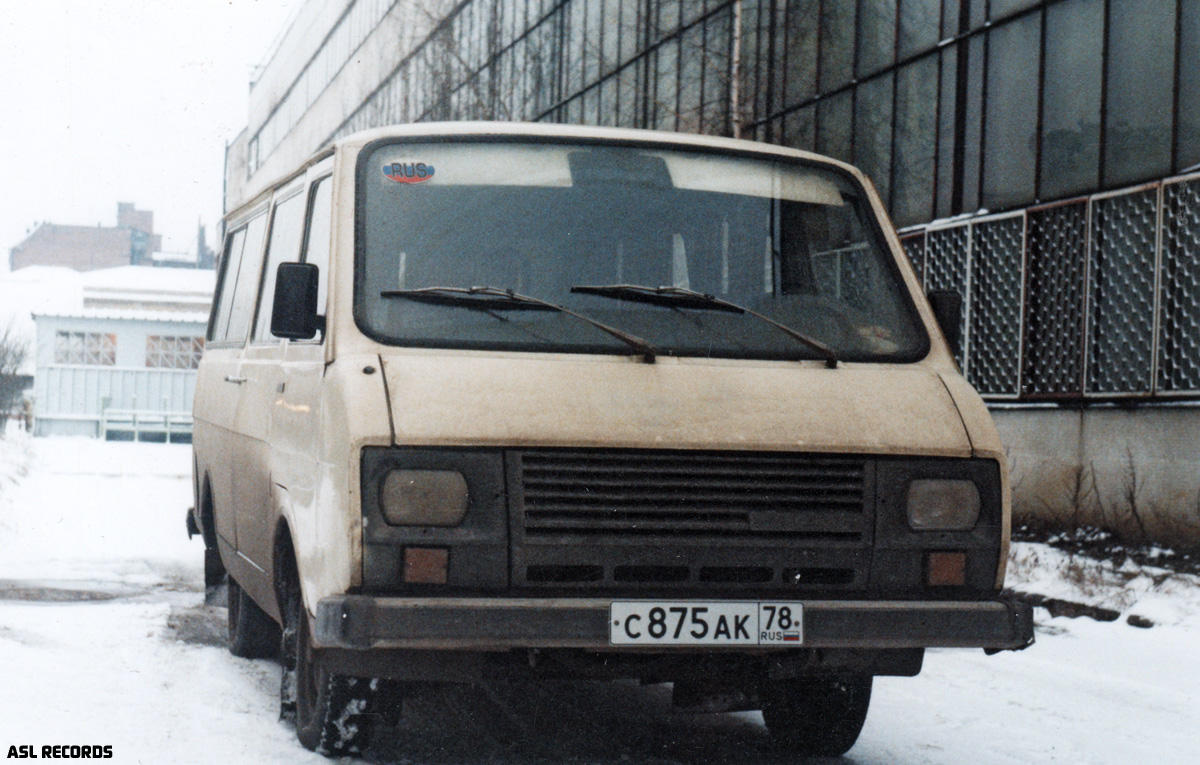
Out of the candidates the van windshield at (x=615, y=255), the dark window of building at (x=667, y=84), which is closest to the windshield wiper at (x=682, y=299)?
the van windshield at (x=615, y=255)

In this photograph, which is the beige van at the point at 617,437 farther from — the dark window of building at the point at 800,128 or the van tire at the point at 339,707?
the dark window of building at the point at 800,128

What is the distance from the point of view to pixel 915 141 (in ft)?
52.6

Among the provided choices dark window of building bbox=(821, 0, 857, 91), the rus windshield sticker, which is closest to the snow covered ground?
the rus windshield sticker

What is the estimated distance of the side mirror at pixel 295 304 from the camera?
4988 millimetres

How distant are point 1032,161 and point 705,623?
10302mm

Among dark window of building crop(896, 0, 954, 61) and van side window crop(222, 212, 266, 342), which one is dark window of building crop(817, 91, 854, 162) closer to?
dark window of building crop(896, 0, 954, 61)

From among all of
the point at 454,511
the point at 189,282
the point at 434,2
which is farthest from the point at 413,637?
the point at 189,282

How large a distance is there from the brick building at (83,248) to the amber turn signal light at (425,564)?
118 meters

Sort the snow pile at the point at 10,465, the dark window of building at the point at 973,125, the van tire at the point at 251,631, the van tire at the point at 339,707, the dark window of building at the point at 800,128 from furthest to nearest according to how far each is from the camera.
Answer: the dark window of building at the point at 800,128 < the snow pile at the point at 10,465 < the dark window of building at the point at 973,125 < the van tire at the point at 251,631 < the van tire at the point at 339,707

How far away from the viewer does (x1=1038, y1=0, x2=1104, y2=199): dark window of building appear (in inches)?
504

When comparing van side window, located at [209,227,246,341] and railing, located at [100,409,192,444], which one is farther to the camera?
railing, located at [100,409,192,444]

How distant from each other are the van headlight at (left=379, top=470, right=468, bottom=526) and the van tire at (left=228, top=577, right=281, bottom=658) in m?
2.98

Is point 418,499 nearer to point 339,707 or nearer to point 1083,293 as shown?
point 339,707

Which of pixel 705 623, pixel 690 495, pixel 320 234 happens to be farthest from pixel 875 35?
pixel 705 623
